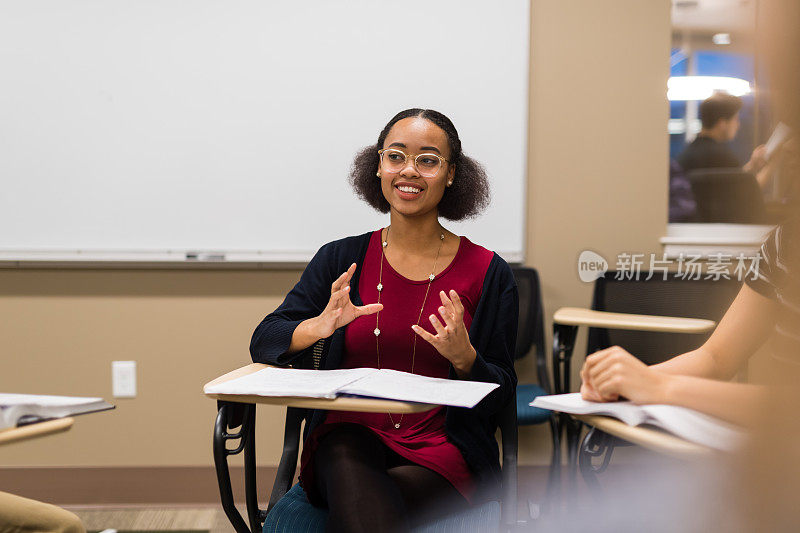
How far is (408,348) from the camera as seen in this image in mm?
1569

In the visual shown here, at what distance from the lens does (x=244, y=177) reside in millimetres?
2551

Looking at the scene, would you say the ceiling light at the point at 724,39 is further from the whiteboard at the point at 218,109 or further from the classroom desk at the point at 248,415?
the whiteboard at the point at 218,109

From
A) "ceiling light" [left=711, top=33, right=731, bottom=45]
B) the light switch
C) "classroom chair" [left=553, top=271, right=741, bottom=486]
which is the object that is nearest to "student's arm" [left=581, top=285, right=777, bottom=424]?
"ceiling light" [left=711, top=33, right=731, bottom=45]

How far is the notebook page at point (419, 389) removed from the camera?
1046 millimetres

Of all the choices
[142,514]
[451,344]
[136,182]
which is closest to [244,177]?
[136,182]

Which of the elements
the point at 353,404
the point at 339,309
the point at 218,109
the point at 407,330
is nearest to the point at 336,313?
the point at 339,309

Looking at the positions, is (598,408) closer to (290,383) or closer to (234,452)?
(290,383)

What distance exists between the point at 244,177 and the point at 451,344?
1501 millimetres

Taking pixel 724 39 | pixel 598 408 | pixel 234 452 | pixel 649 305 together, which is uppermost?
pixel 724 39

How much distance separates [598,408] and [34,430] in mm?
758

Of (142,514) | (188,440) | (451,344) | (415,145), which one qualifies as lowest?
(142,514)

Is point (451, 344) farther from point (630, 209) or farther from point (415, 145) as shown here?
point (630, 209)

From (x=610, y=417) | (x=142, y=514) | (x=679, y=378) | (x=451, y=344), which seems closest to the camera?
(x=679, y=378)

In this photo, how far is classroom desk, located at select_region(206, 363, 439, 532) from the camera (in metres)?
1.06
